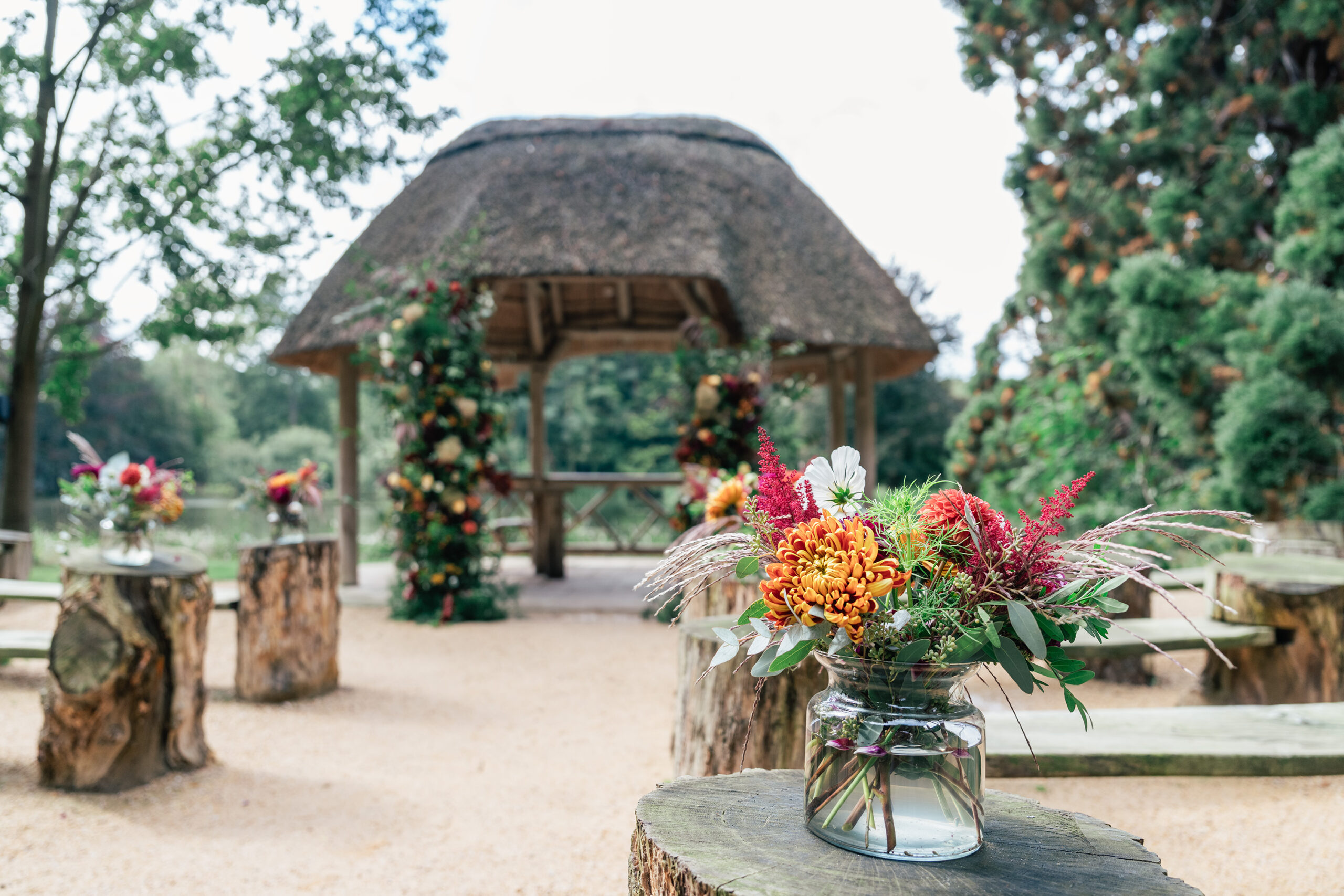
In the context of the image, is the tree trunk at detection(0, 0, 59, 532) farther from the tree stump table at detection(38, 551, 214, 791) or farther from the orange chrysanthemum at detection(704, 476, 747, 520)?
the orange chrysanthemum at detection(704, 476, 747, 520)

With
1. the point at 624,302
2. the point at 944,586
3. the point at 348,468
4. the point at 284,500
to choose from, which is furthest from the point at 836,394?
the point at 944,586

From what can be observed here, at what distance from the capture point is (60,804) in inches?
101

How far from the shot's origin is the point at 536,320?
8375mm

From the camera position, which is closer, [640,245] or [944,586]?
[944,586]

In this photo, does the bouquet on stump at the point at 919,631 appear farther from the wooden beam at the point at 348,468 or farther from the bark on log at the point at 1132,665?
the wooden beam at the point at 348,468

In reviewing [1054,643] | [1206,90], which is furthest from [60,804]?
[1206,90]

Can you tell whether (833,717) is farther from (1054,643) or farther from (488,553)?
(488,553)

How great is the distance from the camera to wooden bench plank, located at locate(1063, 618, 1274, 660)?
2936mm

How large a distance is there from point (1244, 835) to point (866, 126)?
89.0ft

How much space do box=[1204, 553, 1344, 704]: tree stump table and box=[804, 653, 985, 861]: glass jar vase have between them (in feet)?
9.10

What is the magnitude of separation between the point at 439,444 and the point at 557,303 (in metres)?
3.11

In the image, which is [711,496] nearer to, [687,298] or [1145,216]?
[687,298]

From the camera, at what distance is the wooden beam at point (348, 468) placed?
6766mm

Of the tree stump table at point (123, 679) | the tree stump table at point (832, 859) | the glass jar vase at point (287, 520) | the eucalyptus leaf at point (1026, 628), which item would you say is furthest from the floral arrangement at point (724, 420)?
the eucalyptus leaf at point (1026, 628)
